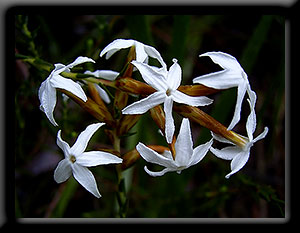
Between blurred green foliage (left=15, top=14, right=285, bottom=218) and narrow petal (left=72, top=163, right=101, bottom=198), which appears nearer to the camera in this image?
narrow petal (left=72, top=163, right=101, bottom=198)

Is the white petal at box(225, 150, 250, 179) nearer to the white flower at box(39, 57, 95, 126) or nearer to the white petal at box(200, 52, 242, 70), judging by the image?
the white petal at box(200, 52, 242, 70)

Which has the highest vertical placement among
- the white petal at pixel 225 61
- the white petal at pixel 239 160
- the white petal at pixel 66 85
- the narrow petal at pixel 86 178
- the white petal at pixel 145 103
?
the white petal at pixel 225 61

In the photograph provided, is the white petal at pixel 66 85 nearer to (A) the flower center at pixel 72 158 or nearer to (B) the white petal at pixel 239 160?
(A) the flower center at pixel 72 158

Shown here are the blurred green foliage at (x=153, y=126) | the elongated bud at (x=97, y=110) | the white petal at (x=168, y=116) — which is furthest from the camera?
the blurred green foliage at (x=153, y=126)

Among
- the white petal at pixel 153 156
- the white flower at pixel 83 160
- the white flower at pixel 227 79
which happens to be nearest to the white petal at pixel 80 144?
the white flower at pixel 83 160

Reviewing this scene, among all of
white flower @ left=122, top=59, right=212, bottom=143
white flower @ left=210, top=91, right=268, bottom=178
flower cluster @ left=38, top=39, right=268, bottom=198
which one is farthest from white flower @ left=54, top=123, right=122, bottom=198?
white flower @ left=210, top=91, right=268, bottom=178

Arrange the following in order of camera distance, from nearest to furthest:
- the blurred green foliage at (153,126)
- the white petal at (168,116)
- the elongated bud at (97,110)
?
the white petal at (168,116) < the elongated bud at (97,110) < the blurred green foliage at (153,126)
